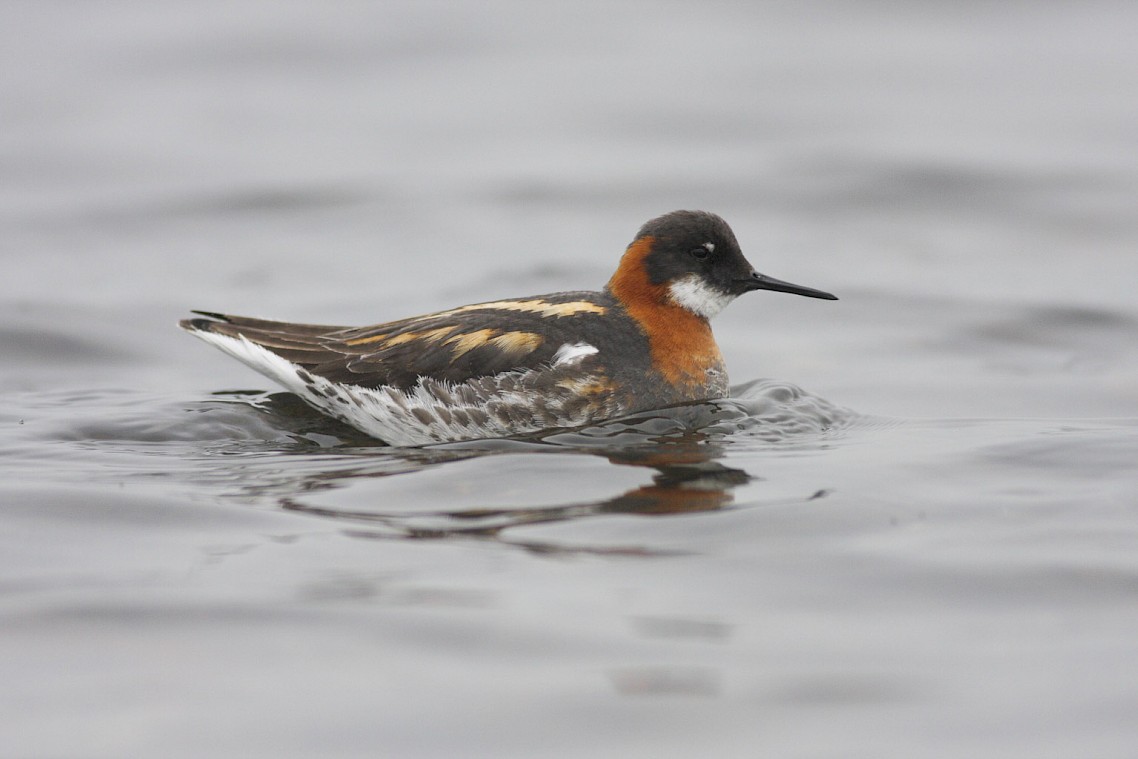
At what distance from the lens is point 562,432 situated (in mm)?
9000

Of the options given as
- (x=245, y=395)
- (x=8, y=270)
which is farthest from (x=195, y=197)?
(x=245, y=395)

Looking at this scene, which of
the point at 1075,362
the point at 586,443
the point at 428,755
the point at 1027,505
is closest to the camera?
the point at 428,755

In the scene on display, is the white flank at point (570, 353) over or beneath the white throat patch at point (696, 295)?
beneath

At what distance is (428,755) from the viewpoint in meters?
5.00

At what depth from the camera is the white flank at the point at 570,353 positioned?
9.20m

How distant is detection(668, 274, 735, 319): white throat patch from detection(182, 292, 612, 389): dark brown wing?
442 mm

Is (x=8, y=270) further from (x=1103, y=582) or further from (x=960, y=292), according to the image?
(x=1103, y=582)

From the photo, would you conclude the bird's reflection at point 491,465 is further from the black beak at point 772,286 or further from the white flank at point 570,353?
the black beak at point 772,286

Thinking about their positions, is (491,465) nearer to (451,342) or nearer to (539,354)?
(539,354)

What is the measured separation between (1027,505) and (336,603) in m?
3.50

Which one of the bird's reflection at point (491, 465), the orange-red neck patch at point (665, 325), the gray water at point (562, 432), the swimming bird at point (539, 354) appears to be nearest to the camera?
the gray water at point (562, 432)

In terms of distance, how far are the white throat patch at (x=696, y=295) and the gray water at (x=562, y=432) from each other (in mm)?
624

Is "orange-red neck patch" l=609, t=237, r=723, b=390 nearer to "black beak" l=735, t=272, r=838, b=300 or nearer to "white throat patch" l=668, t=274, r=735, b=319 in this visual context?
"white throat patch" l=668, t=274, r=735, b=319

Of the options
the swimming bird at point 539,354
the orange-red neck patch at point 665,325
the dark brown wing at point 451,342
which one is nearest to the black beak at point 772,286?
the swimming bird at point 539,354
